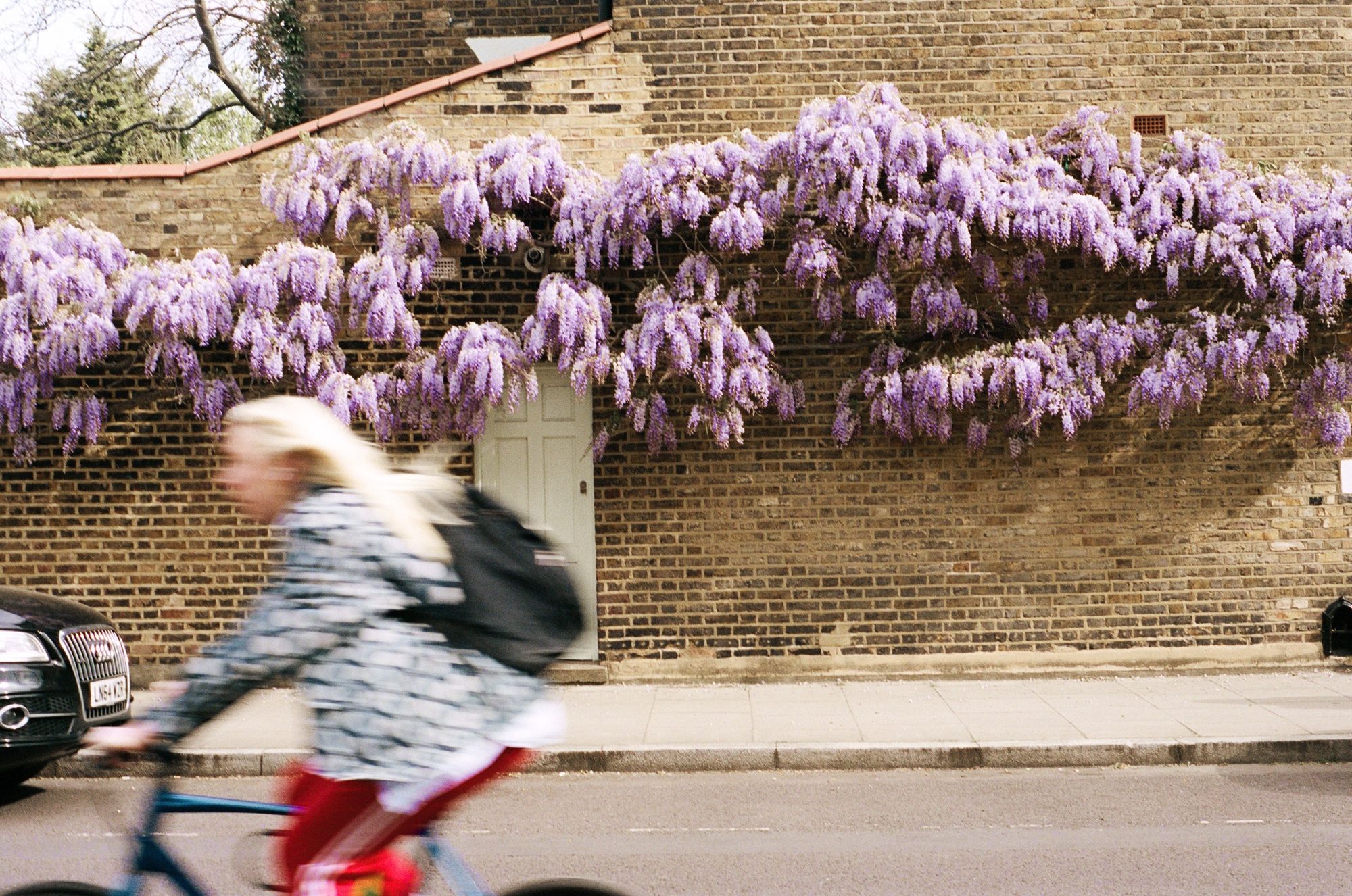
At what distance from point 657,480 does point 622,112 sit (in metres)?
3.28

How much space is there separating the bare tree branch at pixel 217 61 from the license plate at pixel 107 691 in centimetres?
1327

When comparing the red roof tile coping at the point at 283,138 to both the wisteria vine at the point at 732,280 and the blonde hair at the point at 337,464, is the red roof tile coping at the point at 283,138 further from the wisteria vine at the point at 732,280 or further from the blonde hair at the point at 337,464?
the blonde hair at the point at 337,464

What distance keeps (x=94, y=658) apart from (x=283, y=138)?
531cm

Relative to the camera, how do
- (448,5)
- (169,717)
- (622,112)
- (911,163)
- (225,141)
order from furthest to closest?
(225,141)
(448,5)
(622,112)
(911,163)
(169,717)

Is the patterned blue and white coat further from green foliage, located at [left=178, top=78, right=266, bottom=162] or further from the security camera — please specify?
green foliage, located at [left=178, top=78, right=266, bottom=162]

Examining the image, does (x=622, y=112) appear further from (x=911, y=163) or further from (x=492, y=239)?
(x=911, y=163)

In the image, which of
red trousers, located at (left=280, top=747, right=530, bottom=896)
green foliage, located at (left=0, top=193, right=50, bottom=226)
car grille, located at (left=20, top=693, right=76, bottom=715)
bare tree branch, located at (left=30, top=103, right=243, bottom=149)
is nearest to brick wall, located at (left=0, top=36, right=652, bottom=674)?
green foliage, located at (left=0, top=193, right=50, bottom=226)

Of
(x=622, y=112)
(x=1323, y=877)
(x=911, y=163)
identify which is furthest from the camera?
(x=622, y=112)

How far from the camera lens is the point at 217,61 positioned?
2003 cm

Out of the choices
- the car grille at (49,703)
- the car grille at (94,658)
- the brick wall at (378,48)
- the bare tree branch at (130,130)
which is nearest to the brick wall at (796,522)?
the car grille at (94,658)

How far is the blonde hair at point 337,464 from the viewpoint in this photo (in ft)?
10.3

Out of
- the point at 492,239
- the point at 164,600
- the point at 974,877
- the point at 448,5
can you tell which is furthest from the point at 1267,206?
the point at 164,600

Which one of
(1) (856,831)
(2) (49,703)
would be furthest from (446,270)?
(1) (856,831)

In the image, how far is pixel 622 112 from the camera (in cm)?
1150
